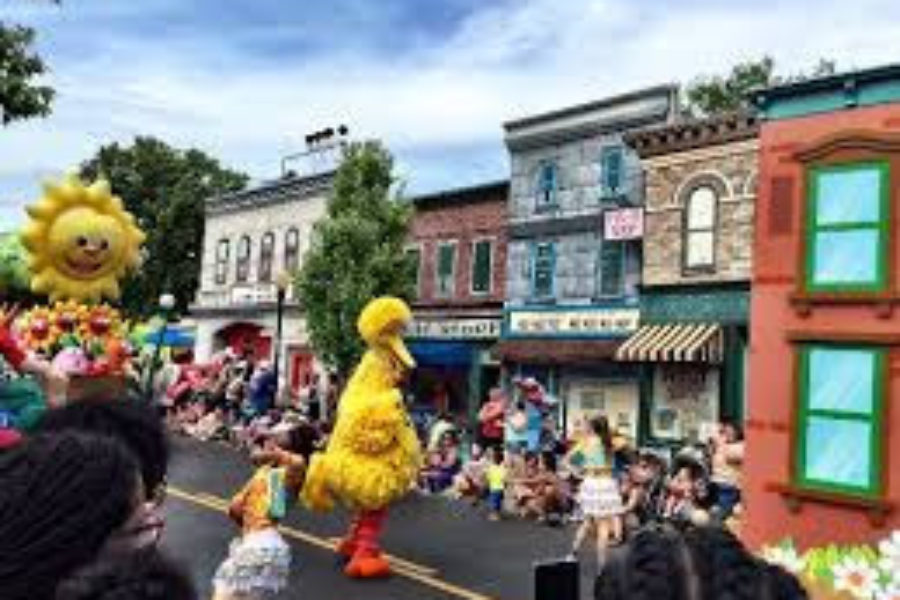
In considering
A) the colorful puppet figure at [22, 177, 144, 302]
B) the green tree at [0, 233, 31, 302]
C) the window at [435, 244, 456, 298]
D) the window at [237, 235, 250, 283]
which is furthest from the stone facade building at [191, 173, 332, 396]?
the colorful puppet figure at [22, 177, 144, 302]

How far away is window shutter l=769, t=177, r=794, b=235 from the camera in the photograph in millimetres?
10391

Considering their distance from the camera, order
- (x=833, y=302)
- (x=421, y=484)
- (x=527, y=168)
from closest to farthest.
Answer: (x=833, y=302)
(x=421, y=484)
(x=527, y=168)

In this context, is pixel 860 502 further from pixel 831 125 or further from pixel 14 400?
pixel 14 400

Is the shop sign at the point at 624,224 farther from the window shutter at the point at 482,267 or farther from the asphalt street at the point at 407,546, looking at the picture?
the asphalt street at the point at 407,546

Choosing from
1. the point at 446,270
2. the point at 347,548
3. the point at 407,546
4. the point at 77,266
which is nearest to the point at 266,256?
the point at 446,270

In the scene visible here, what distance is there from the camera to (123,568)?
1.84 metres

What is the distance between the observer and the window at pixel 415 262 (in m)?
29.1

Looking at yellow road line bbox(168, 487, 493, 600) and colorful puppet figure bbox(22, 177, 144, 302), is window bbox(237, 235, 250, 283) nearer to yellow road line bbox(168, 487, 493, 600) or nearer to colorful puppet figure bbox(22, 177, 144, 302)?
yellow road line bbox(168, 487, 493, 600)

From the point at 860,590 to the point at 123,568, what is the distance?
5.24 m

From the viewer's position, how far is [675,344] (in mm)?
22578

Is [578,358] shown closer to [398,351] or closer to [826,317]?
[398,351]

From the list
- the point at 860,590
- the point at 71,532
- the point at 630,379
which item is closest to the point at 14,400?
the point at 860,590

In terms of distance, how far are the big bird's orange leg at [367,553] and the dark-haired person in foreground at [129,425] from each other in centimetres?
701

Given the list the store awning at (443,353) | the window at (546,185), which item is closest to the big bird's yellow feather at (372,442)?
the window at (546,185)
